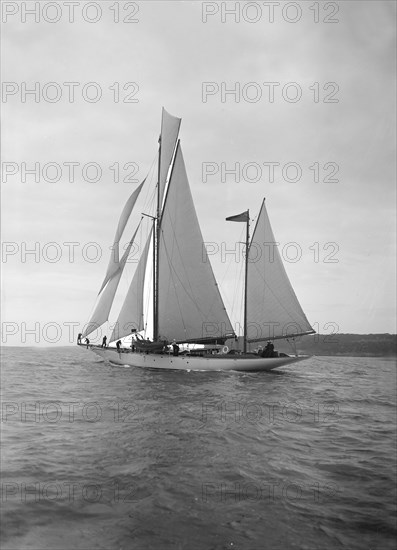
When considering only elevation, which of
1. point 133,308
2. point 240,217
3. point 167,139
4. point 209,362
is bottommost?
point 209,362

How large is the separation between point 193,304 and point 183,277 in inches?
125

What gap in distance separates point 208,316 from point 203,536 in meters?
39.1

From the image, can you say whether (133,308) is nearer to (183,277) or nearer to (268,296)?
(183,277)

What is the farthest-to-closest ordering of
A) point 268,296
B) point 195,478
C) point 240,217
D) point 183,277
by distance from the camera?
1. point 240,217
2. point 183,277
3. point 268,296
4. point 195,478

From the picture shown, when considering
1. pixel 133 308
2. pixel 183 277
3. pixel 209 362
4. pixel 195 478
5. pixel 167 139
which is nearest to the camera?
→ pixel 195 478

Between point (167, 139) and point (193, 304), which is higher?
point (167, 139)

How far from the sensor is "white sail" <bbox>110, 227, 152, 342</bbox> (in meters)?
48.7

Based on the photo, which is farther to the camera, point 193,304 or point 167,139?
point 167,139

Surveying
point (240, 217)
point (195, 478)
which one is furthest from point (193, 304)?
point (195, 478)

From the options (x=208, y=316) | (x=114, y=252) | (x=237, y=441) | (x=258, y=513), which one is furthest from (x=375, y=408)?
(x=114, y=252)

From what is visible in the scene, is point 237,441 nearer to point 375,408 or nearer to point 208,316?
point 375,408

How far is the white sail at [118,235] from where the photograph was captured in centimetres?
4990

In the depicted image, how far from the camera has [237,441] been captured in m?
14.2

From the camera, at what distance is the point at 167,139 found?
50906 mm
